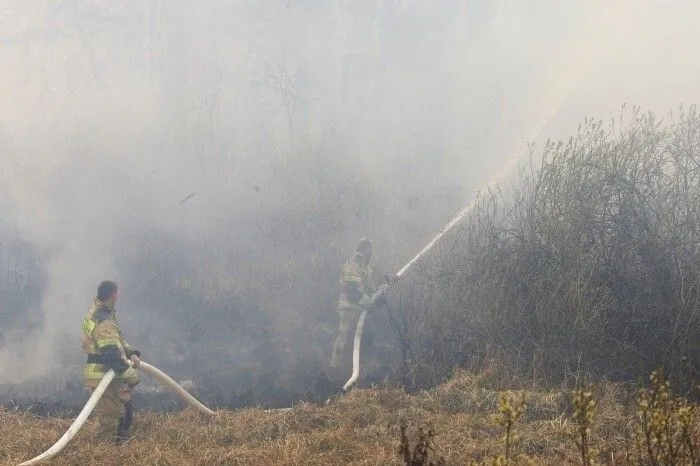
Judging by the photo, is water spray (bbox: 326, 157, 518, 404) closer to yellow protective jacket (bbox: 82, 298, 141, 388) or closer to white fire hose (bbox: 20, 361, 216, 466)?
white fire hose (bbox: 20, 361, 216, 466)

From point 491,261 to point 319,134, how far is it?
1091cm

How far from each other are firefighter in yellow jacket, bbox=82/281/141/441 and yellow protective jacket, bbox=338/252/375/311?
4.65 metres

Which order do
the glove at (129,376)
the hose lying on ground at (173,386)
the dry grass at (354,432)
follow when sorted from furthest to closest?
the hose lying on ground at (173,386), the glove at (129,376), the dry grass at (354,432)

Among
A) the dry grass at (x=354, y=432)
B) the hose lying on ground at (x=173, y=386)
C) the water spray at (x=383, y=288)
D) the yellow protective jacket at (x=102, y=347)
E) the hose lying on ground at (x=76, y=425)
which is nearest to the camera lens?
the dry grass at (x=354, y=432)

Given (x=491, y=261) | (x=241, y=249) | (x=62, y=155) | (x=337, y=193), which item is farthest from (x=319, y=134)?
(x=491, y=261)

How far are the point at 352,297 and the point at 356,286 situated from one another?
22 cm

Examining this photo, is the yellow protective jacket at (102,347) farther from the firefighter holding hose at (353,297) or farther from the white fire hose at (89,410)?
the firefighter holding hose at (353,297)

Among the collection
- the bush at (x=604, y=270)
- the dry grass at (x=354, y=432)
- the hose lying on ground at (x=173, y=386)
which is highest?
the bush at (x=604, y=270)

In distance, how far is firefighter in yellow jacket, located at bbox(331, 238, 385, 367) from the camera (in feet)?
35.6

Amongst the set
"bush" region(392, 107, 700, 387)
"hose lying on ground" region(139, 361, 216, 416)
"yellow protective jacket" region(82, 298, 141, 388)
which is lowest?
"hose lying on ground" region(139, 361, 216, 416)

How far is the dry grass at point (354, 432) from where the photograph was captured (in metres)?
5.46

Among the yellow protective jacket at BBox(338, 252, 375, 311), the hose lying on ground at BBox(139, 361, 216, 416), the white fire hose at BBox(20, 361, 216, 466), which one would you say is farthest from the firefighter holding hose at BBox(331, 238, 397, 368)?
the white fire hose at BBox(20, 361, 216, 466)

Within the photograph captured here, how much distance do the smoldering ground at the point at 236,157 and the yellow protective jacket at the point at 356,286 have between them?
1173 millimetres

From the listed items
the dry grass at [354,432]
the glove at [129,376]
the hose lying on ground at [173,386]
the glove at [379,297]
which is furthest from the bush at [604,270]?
the glove at [129,376]
